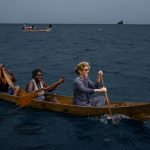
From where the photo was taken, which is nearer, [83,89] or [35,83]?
[83,89]

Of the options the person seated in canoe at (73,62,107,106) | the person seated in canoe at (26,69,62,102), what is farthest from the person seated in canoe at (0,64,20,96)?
the person seated in canoe at (73,62,107,106)

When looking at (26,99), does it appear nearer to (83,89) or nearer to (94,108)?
(83,89)

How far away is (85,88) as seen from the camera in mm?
10344

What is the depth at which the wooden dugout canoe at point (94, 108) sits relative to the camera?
9.94 meters

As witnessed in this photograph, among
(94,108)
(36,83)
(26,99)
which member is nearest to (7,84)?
(36,83)

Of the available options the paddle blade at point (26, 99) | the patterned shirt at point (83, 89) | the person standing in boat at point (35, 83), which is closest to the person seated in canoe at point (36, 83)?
the person standing in boat at point (35, 83)

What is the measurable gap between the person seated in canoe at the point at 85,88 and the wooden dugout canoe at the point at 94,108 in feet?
0.89

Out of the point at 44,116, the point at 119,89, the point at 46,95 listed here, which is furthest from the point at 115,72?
the point at 44,116

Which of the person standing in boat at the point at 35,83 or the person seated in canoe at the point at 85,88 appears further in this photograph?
the person standing in boat at the point at 35,83

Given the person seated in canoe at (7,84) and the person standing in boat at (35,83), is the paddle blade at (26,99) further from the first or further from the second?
the person seated in canoe at (7,84)

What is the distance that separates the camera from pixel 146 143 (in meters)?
9.09

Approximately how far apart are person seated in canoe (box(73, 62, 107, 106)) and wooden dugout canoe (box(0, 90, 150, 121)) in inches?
10.7

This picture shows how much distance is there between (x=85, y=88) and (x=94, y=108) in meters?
0.78

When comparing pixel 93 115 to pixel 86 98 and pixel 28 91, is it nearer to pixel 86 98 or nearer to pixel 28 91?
pixel 86 98
